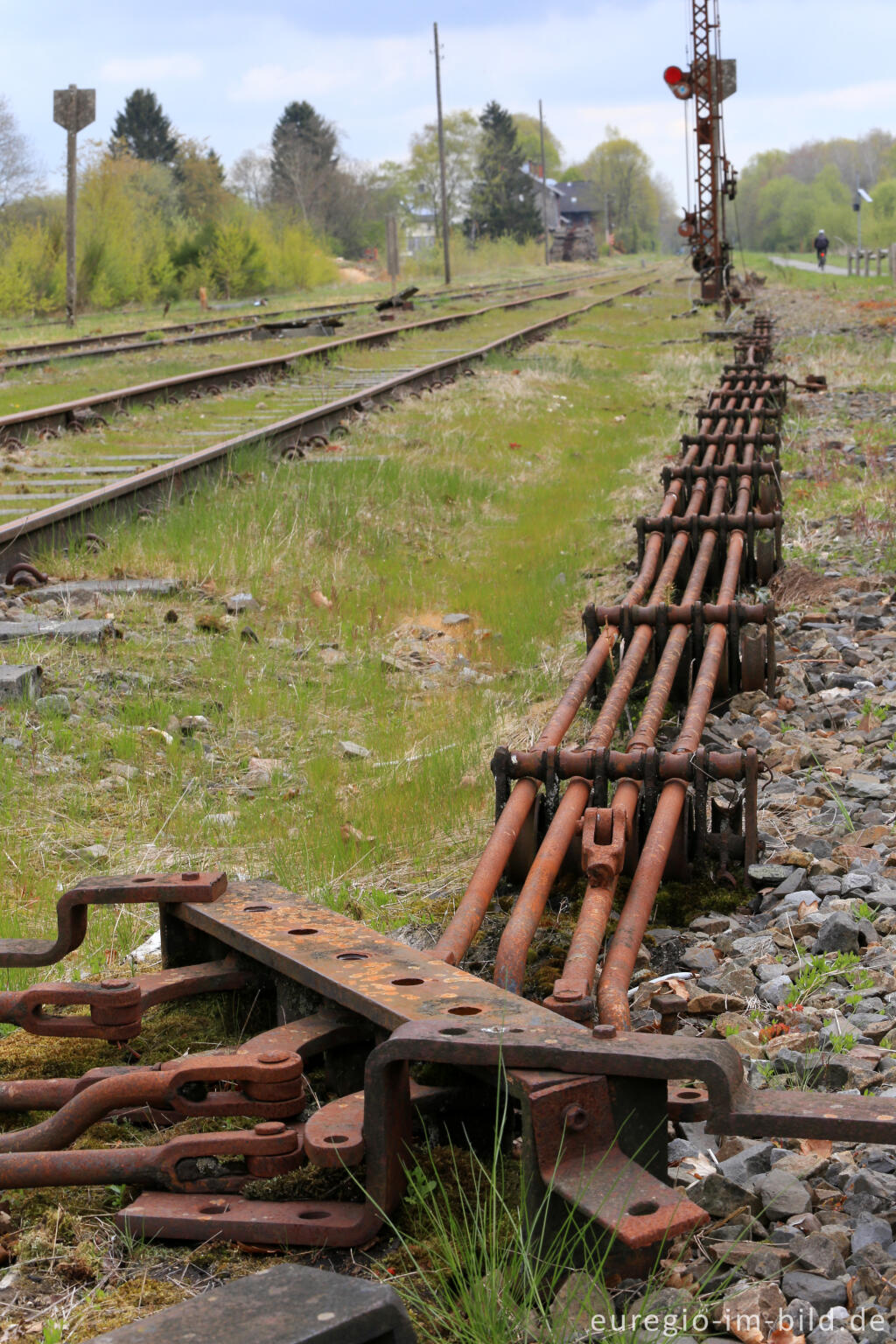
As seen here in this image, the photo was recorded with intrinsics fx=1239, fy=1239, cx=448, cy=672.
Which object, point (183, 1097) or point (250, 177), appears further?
point (250, 177)

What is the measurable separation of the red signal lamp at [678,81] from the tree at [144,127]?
2234 inches

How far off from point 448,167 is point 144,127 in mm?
27817

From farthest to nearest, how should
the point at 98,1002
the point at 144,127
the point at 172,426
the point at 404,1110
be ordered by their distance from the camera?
the point at 144,127
the point at 172,426
the point at 98,1002
the point at 404,1110

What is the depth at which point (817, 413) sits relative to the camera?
11.6 meters

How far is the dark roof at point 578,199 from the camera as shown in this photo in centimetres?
12794

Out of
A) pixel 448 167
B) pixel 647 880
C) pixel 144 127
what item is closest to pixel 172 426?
pixel 647 880

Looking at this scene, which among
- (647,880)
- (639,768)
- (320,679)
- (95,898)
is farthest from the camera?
(320,679)

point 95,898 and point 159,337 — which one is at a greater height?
point 159,337

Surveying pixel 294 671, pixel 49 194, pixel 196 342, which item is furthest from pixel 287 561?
pixel 49 194

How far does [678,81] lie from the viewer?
2781 centimetres

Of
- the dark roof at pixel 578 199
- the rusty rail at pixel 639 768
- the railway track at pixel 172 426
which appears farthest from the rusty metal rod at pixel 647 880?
the dark roof at pixel 578 199

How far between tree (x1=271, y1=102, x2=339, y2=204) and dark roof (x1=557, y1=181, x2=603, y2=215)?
1786 inches

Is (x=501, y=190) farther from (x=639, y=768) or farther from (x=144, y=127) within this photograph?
(x=639, y=768)

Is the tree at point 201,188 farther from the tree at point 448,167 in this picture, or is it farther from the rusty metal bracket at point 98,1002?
the rusty metal bracket at point 98,1002
